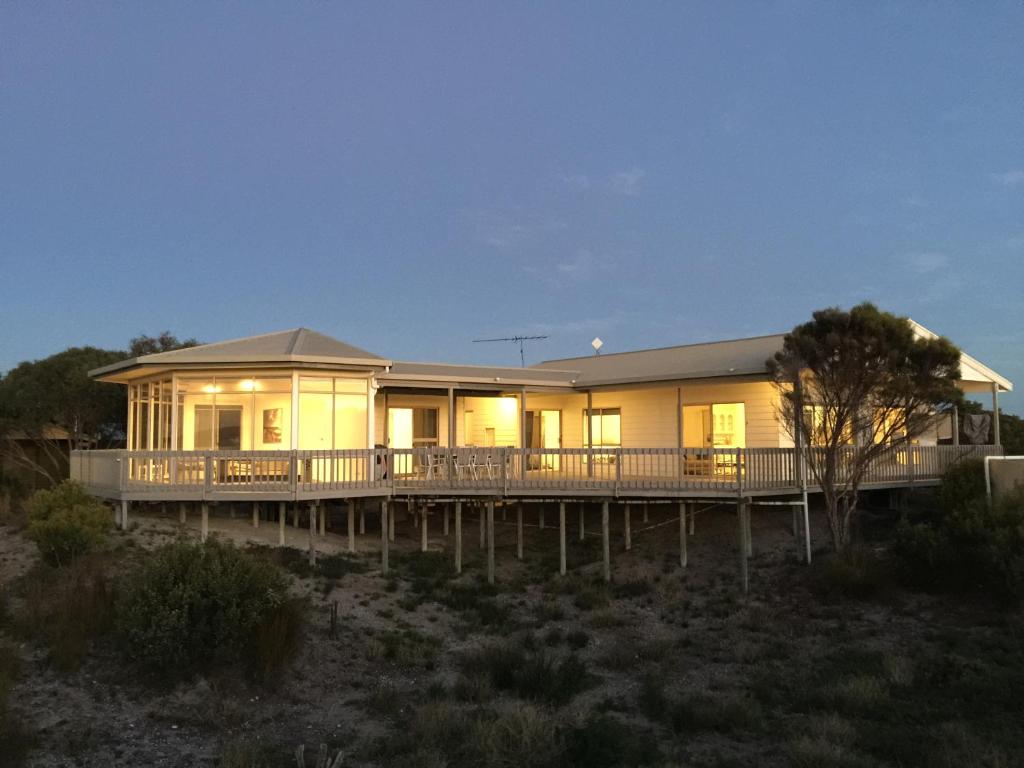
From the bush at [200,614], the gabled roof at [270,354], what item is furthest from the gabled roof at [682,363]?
the bush at [200,614]

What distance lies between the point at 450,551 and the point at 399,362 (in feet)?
15.8

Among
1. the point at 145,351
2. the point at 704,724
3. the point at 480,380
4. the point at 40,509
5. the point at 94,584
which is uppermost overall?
the point at 145,351

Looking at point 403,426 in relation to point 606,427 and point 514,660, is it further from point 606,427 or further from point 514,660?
point 514,660

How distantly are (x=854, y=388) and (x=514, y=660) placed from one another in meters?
8.87

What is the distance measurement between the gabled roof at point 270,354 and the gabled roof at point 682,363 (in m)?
6.61

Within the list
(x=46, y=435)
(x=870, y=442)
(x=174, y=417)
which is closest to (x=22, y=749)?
(x=174, y=417)

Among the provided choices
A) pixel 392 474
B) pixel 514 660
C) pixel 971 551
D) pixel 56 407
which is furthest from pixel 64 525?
pixel 971 551

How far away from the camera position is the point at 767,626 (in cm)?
1352

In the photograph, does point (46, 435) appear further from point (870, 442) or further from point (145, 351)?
point (870, 442)

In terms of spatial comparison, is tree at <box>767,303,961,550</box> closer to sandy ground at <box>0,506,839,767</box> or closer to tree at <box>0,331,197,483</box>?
sandy ground at <box>0,506,839,767</box>

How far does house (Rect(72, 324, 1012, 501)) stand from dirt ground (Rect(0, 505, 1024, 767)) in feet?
5.33

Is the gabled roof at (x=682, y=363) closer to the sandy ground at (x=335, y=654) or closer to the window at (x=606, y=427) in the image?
the window at (x=606, y=427)

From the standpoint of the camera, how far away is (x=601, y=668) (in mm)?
12055

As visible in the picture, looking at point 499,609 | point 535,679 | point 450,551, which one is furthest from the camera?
point 450,551
